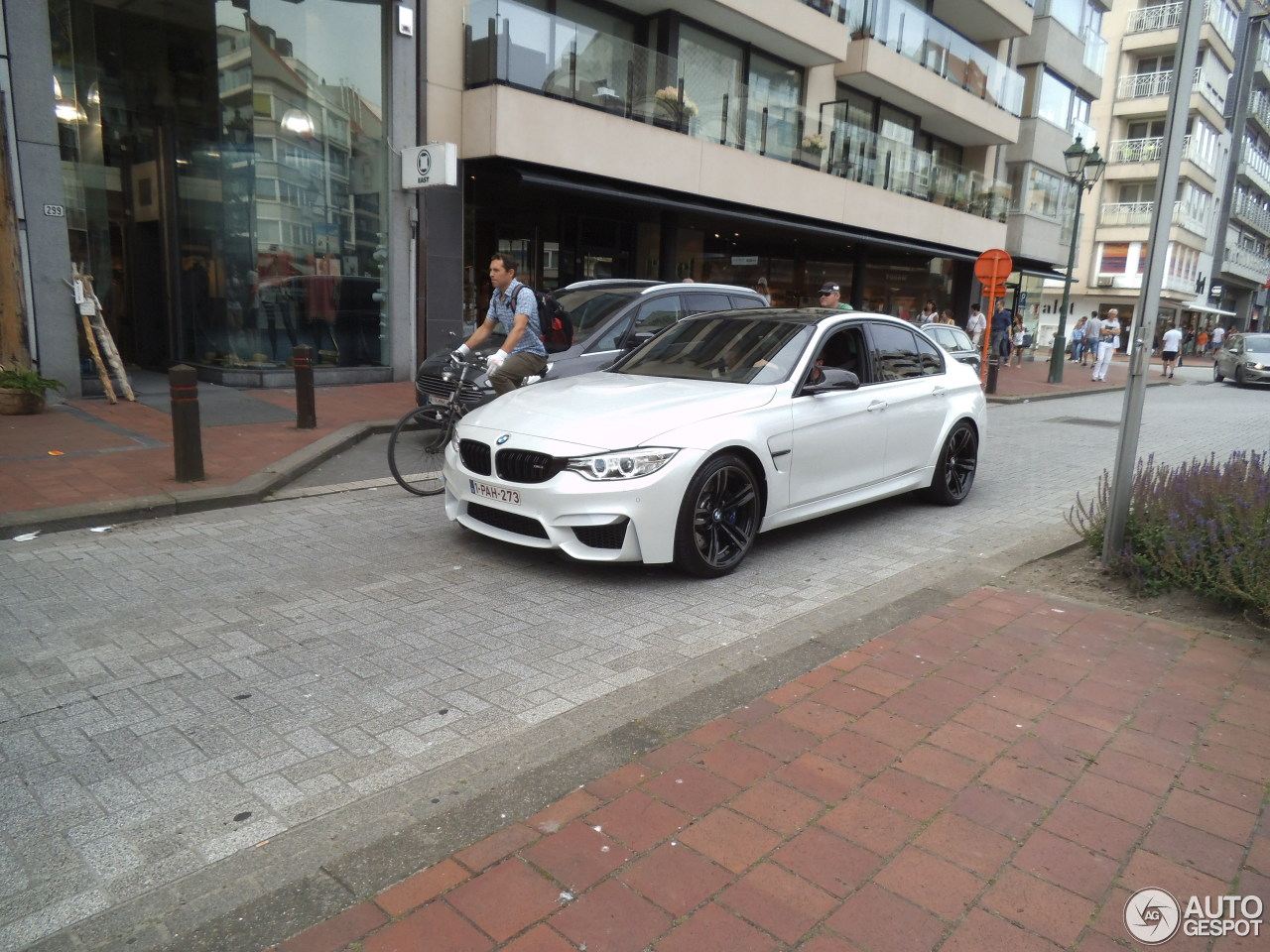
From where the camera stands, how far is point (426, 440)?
7.82 metres

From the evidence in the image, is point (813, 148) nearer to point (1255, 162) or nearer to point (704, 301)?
point (704, 301)

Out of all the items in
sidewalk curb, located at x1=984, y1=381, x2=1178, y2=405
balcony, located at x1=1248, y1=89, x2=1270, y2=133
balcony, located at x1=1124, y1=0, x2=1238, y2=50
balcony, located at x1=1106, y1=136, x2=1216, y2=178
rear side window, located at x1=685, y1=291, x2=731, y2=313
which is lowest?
sidewalk curb, located at x1=984, y1=381, x2=1178, y2=405

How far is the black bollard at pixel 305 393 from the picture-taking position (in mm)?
9812

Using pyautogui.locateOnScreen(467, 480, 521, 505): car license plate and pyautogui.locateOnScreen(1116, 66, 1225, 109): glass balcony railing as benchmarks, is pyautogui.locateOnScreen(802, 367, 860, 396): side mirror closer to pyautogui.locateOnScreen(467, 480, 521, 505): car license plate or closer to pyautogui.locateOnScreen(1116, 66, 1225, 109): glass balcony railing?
pyautogui.locateOnScreen(467, 480, 521, 505): car license plate

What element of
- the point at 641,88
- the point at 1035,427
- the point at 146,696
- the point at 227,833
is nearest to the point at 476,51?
the point at 641,88

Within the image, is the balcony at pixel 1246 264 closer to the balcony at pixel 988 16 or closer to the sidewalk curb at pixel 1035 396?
the balcony at pixel 988 16

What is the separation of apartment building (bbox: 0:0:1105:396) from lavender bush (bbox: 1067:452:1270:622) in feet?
37.5

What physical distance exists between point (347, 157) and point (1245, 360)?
26.0 meters

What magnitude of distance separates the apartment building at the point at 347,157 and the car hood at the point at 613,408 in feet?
26.4

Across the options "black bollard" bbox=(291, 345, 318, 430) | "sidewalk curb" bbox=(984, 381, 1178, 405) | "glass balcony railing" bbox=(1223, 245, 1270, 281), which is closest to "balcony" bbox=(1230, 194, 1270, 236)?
"glass balcony railing" bbox=(1223, 245, 1270, 281)

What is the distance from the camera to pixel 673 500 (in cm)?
523

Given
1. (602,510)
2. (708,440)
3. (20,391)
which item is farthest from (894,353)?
(20,391)

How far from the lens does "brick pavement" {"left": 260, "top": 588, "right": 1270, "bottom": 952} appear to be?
2.44 metres

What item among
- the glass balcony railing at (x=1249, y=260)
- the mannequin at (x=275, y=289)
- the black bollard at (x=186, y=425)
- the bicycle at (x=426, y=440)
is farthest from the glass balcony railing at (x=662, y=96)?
the glass balcony railing at (x=1249, y=260)
